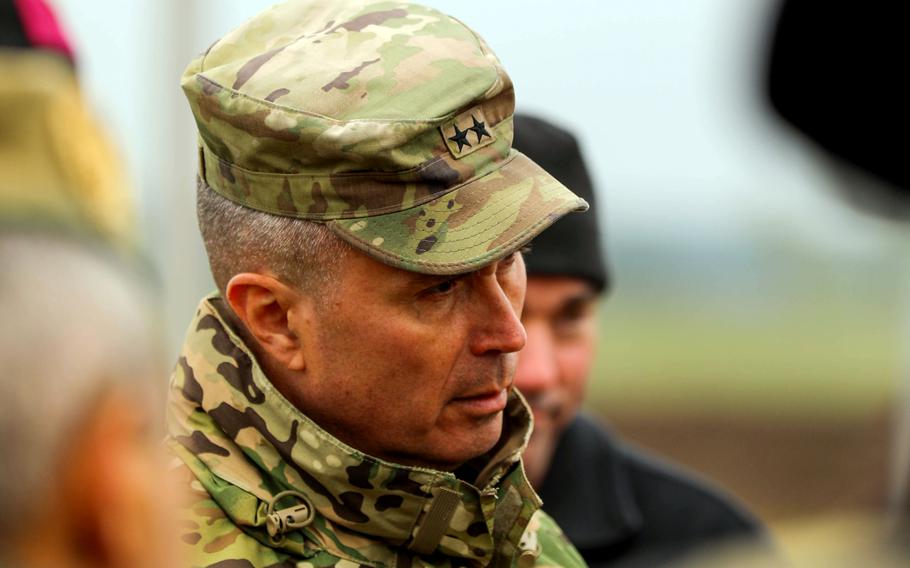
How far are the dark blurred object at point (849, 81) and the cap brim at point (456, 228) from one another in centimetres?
102

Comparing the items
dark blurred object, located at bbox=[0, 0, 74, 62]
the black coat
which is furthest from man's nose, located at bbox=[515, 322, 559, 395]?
dark blurred object, located at bbox=[0, 0, 74, 62]

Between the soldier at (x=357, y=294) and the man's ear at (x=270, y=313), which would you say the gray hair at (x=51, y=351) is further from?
the man's ear at (x=270, y=313)

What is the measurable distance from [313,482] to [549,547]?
0.56 metres

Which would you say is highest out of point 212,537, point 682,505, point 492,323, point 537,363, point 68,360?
point 68,360

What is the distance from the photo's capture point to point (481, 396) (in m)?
2.55

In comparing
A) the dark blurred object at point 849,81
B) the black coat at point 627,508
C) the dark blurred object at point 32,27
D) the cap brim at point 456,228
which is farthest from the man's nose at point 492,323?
the black coat at point 627,508

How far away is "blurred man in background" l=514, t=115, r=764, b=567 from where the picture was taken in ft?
13.2

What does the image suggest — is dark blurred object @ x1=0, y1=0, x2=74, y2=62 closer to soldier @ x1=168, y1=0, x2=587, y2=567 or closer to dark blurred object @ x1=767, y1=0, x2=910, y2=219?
dark blurred object @ x1=767, y1=0, x2=910, y2=219

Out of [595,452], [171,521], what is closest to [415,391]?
[171,521]

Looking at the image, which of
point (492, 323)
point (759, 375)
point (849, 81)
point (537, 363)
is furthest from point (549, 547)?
point (759, 375)

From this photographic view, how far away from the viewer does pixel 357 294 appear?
2.46 m

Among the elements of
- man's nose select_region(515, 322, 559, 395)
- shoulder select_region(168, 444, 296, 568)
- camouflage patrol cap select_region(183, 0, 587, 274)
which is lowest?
man's nose select_region(515, 322, 559, 395)

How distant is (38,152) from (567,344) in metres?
3.08

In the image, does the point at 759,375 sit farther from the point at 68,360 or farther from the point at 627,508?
the point at 68,360
